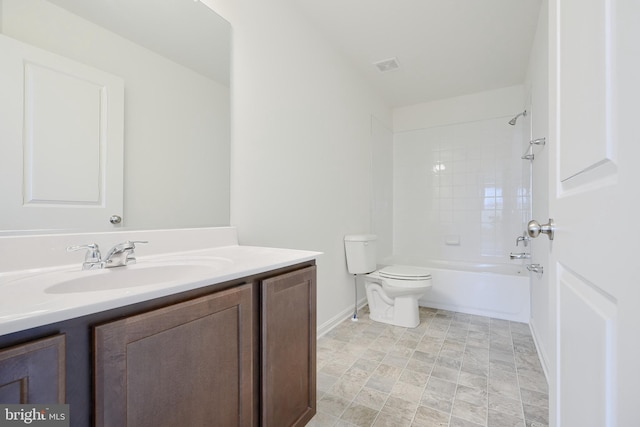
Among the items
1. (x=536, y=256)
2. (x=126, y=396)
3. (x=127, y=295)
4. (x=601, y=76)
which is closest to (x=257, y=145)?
(x=127, y=295)

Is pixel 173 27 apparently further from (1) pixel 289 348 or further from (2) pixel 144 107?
(1) pixel 289 348

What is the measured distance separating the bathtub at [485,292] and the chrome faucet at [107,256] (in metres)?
2.65

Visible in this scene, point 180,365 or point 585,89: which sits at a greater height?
point 585,89

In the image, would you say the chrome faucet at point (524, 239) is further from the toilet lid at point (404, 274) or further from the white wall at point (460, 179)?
the toilet lid at point (404, 274)

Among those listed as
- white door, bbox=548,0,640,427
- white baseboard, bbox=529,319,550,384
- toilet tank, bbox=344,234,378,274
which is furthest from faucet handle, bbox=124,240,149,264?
white baseboard, bbox=529,319,550,384

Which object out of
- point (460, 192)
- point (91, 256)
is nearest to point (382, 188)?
point (460, 192)

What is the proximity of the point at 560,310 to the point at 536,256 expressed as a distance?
1779mm

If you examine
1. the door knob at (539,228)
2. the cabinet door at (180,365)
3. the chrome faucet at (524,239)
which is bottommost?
the cabinet door at (180,365)

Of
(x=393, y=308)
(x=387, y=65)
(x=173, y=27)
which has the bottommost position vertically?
(x=393, y=308)

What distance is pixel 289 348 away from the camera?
108cm

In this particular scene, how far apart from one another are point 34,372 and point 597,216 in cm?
100

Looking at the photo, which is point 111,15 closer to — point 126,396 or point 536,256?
point 126,396

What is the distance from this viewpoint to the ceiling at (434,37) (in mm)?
1905

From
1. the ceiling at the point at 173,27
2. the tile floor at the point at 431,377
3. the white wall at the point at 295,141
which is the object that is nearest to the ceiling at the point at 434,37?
the white wall at the point at 295,141
